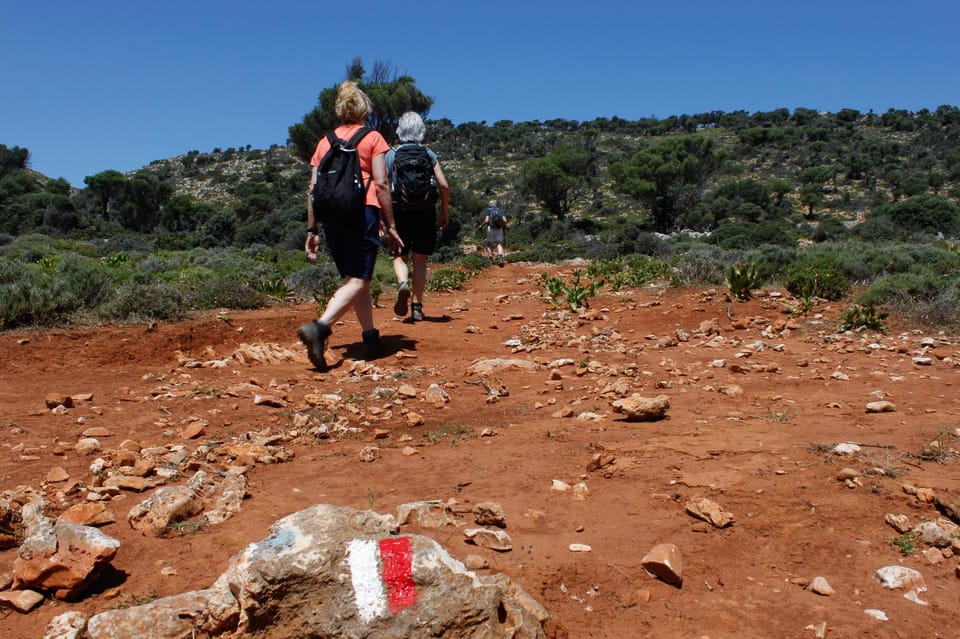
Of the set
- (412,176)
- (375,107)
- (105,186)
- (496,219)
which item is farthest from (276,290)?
(105,186)

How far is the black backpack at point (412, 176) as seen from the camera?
612 cm

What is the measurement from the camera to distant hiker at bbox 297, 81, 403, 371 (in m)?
4.74

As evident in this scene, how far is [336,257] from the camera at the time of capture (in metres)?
4.98

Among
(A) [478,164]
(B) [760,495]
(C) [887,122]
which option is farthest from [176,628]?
(C) [887,122]

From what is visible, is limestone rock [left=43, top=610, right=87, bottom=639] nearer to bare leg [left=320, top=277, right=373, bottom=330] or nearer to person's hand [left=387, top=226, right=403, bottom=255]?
bare leg [left=320, top=277, right=373, bottom=330]

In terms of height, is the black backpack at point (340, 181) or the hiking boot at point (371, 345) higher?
the black backpack at point (340, 181)

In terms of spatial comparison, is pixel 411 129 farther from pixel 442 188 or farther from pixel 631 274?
pixel 631 274

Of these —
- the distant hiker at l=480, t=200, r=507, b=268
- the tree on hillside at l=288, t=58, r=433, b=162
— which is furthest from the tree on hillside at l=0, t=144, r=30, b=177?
the distant hiker at l=480, t=200, r=507, b=268

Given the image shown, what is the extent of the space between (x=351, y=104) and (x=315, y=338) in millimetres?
1685

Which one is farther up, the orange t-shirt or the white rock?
the orange t-shirt

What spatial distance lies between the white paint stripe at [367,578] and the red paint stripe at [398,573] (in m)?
0.02

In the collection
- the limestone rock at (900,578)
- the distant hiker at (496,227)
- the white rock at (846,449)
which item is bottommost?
the limestone rock at (900,578)

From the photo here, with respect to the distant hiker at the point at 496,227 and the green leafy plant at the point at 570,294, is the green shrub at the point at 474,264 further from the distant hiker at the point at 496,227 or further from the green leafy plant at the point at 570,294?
the green leafy plant at the point at 570,294

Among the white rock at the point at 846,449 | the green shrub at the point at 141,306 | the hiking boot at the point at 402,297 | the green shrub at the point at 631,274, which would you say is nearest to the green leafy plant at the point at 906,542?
the white rock at the point at 846,449
